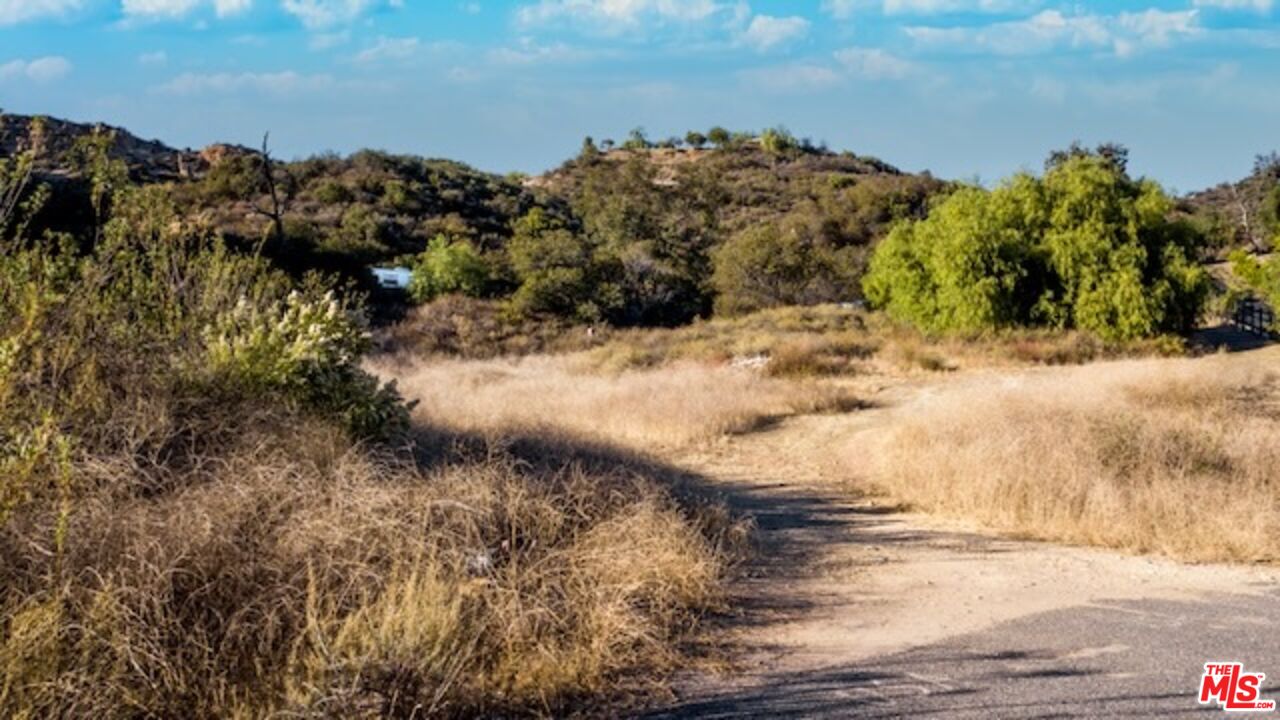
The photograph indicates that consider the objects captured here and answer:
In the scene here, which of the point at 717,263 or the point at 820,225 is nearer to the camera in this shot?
the point at 717,263

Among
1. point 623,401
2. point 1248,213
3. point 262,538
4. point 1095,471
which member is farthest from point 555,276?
point 1248,213

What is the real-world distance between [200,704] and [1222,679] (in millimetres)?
4870

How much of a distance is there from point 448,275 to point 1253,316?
2645 centimetres

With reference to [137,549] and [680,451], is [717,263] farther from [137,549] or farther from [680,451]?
[137,549]

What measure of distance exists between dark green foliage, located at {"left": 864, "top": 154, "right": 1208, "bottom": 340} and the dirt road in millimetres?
21618

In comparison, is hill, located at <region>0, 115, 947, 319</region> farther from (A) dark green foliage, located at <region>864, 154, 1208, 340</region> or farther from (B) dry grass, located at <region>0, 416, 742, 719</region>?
(B) dry grass, located at <region>0, 416, 742, 719</region>

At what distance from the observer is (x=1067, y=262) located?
31359 mm

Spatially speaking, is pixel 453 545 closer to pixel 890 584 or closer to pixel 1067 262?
pixel 890 584

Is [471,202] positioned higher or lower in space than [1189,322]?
higher

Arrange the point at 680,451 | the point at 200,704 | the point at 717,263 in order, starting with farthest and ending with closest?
1. the point at 717,263
2. the point at 680,451
3. the point at 200,704

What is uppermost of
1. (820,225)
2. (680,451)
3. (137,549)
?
(820,225)

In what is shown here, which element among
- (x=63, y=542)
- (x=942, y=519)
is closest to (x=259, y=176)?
(x=942, y=519)

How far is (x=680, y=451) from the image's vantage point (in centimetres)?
1725

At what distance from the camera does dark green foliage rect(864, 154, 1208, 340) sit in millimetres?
30594
